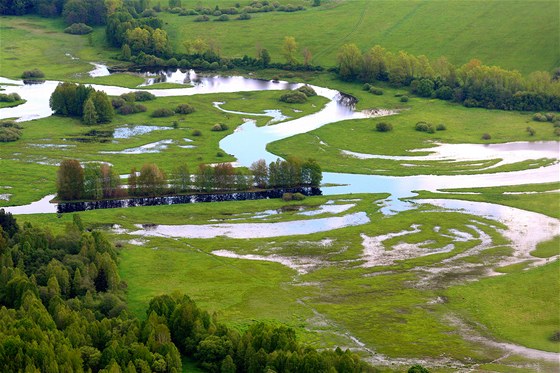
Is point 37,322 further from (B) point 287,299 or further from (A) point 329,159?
(A) point 329,159

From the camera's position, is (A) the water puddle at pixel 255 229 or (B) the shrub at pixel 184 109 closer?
(A) the water puddle at pixel 255 229

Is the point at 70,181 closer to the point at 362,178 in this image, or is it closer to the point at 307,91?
the point at 362,178

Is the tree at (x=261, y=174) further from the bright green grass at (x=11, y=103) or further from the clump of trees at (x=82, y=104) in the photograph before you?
the bright green grass at (x=11, y=103)

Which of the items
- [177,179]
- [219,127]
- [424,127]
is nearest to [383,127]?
[424,127]

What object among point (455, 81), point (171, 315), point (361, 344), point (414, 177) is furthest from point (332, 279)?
point (455, 81)

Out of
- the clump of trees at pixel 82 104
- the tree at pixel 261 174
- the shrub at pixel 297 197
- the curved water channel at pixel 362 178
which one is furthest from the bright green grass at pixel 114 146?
the shrub at pixel 297 197

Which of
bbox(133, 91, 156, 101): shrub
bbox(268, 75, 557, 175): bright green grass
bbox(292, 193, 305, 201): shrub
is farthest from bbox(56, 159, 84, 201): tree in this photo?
bbox(133, 91, 156, 101): shrub
